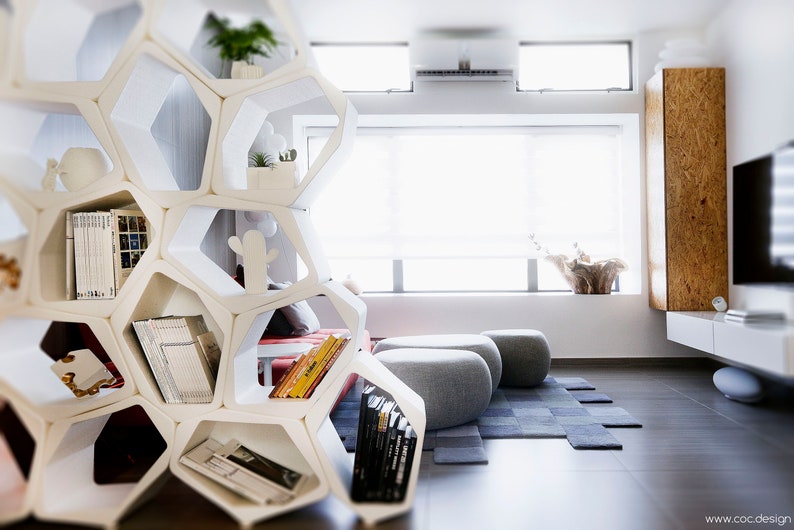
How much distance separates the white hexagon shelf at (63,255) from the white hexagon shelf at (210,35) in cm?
47

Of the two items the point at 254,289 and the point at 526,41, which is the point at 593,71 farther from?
the point at 254,289

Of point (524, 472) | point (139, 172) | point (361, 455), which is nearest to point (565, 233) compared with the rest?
point (524, 472)

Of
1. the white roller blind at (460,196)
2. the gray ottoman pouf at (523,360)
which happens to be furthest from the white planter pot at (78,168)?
the white roller blind at (460,196)

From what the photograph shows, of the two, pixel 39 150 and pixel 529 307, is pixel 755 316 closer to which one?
pixel 39 150

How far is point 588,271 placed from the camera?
15.3ft

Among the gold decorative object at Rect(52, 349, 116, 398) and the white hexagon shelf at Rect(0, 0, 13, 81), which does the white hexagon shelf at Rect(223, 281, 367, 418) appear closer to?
the gold decorative object at Rect(52, 349, 116, 398)

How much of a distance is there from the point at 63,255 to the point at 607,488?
211 centimetres

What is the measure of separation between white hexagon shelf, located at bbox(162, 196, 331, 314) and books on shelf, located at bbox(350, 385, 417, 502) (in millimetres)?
566

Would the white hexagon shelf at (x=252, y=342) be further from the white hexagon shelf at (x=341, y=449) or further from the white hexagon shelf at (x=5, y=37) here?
the white hexagon shelf at (x=5, y=37)

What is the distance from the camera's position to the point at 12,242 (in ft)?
5.82

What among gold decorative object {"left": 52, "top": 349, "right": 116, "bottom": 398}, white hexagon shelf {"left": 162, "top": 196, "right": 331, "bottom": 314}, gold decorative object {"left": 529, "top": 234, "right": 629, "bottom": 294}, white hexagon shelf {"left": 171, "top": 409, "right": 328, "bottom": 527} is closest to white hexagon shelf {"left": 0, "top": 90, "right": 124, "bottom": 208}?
white hexagon shelf {"left": 162, "top": 196, "right": 331, "bottom": 314}

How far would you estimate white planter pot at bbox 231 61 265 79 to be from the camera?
1.90 metres

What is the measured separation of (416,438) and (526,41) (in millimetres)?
3586

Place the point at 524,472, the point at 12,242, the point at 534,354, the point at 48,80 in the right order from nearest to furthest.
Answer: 1. the point at 12,242
2. the point at 48,80
3. the point at 524,472
4. the point at 534,354
